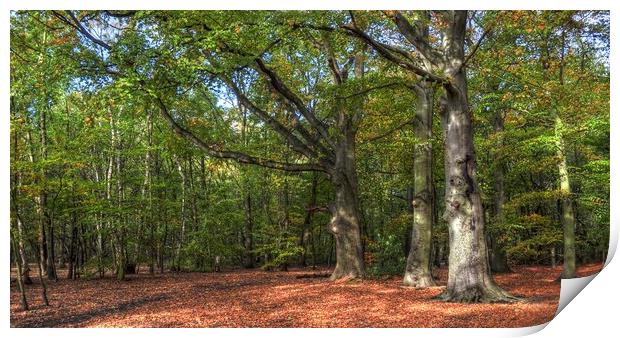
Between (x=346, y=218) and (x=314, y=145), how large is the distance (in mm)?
1729

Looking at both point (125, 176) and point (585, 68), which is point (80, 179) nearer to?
point (125, 176)

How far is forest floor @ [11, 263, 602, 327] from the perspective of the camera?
6.00 m

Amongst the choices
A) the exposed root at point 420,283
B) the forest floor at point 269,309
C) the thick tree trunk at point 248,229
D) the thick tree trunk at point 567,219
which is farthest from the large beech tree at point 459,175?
the thick tree trunk at point 248,229

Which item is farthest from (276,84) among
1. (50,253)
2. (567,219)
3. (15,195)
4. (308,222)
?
(567,219)

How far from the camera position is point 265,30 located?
7.34 meters

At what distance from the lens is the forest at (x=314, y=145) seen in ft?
22.5

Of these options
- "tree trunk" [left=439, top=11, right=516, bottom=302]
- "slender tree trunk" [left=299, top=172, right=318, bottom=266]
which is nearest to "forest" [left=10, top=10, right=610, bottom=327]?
"tree trunk" [left=439, top=11, right=516, bottom=302]

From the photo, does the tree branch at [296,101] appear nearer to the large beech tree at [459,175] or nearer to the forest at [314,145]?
the forest at [314,145]

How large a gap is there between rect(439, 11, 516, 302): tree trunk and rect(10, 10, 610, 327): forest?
21 mm

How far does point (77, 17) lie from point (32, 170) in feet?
8.67

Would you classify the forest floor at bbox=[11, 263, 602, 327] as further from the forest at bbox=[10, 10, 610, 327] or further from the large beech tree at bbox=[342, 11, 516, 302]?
the large beech tree at bbox=[342, 11, 516, 302]

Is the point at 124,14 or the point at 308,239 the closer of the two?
the point at 124,14

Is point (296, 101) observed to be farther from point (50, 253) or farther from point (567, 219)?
point (567, 219)
